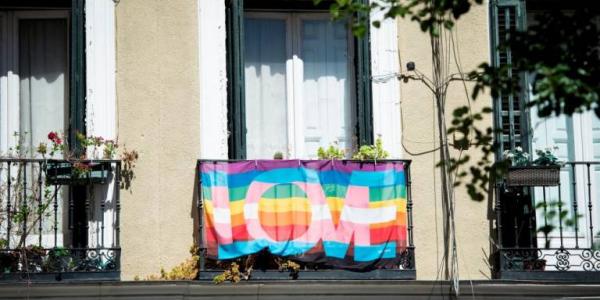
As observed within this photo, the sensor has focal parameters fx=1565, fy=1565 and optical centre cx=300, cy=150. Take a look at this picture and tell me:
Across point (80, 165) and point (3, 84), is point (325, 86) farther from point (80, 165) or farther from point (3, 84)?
point (3, 84)

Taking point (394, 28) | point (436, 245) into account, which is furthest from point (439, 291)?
point (394, 28)

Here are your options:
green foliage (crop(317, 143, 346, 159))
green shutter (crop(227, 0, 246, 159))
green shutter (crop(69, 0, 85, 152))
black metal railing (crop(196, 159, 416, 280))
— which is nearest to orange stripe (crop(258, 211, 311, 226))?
black metal railing (crop(196, 159, 416, 280))

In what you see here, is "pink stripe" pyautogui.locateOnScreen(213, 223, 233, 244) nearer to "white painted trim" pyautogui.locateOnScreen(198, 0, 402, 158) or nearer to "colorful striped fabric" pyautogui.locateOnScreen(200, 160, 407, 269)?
"colorful striped fabric" pyautogui.locateOnScreen(200, 160, 407, 269)

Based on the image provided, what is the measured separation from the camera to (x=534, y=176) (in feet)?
53.9

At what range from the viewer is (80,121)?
16641 mm

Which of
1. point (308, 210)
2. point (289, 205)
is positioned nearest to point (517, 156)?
point (308, 210)

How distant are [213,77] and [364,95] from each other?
1661 millimetres

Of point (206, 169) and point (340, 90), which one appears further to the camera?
point (340, 90)

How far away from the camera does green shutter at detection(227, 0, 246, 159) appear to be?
16.8 meters

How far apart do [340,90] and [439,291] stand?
2.61 meters

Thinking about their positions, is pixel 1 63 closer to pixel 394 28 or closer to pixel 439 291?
pixel 394 28

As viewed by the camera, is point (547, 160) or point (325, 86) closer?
point (547, 160)

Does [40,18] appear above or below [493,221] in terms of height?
above

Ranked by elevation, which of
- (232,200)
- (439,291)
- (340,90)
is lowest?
(439,291)
